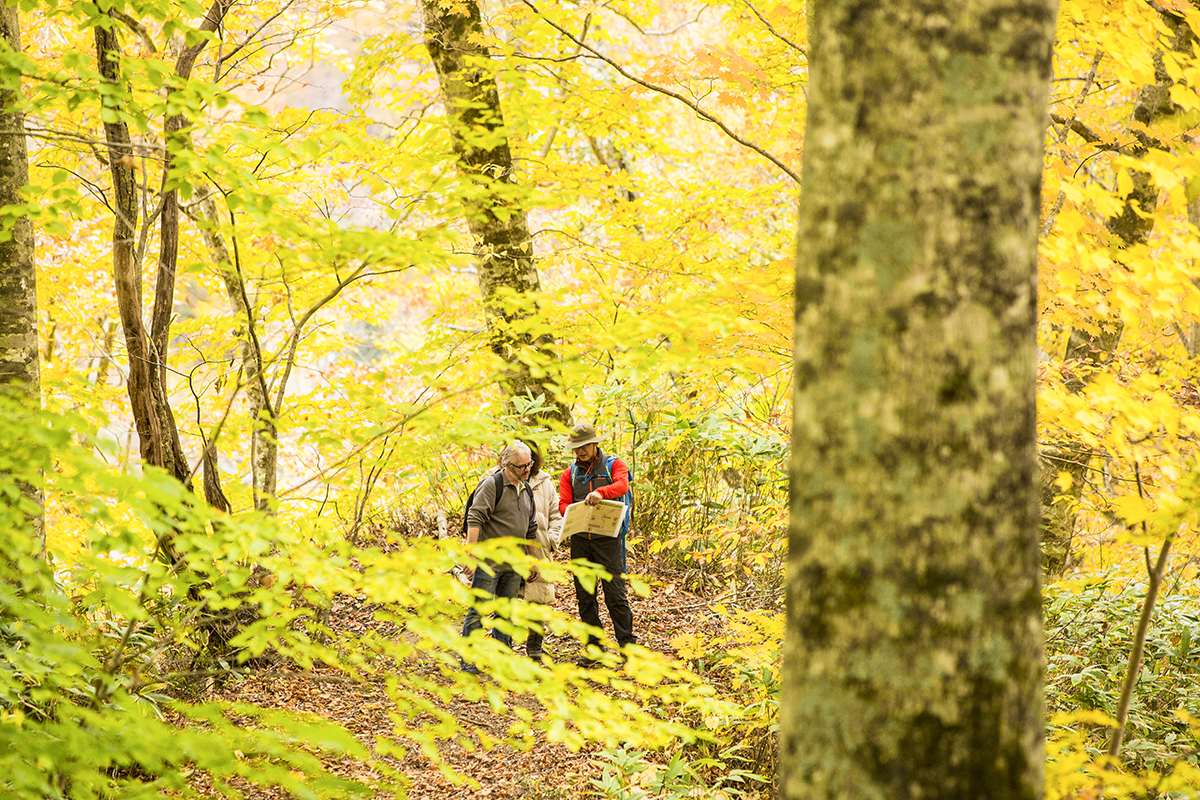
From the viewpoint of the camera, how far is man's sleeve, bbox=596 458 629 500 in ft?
19.1

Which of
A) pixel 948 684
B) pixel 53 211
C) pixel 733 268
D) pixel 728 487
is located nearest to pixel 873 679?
pixel 948 684

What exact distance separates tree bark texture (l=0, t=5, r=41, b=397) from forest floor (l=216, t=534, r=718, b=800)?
222cm

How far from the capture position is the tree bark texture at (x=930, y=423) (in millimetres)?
1348

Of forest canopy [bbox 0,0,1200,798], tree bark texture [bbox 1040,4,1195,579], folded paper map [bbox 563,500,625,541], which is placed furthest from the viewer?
folded paper map [bbox 563,500,625,541]

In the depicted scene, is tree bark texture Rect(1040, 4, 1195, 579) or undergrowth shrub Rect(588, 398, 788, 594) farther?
undergrowth shrub Rect(588, 398, 788, 594)

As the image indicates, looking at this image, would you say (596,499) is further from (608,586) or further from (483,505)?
(483,505)

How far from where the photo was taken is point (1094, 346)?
6.59m

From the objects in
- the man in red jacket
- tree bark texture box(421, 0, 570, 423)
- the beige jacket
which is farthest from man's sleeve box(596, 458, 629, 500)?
tree bark texture box(421, 0, 570, 423)

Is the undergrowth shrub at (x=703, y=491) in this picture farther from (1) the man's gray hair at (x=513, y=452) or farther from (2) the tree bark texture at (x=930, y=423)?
(2) the tree bark texture at (x=930, y=423)

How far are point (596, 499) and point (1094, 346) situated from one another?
185 inches

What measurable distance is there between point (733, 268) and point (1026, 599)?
18.5ft

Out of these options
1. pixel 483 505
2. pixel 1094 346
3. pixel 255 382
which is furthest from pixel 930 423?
pixel 1094 346

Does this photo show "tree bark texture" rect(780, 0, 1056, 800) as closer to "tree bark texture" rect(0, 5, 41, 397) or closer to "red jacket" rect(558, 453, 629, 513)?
"tree bark texture" rect(0, 5, 41, 397)

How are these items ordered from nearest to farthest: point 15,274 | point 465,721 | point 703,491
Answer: point 15,274 → point 465,721 → point 703,491
